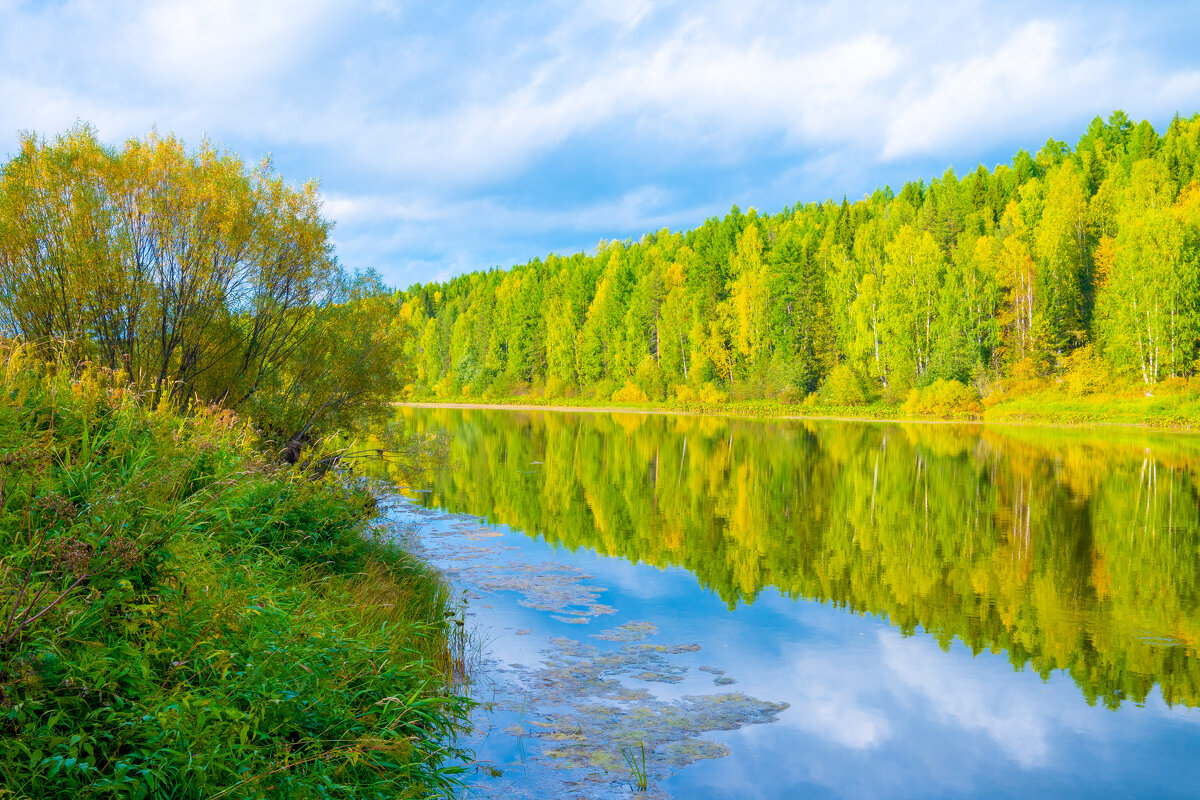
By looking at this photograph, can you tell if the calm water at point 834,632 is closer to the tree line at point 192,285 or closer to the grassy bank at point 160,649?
the grassy bank at point 160,649

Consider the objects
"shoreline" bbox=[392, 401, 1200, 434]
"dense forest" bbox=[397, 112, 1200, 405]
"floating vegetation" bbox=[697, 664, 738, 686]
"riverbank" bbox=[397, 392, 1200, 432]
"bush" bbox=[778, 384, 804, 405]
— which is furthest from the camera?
"bush" bbox=[778, 384, 804, 405]

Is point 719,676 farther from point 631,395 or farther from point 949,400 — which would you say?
point 631,395

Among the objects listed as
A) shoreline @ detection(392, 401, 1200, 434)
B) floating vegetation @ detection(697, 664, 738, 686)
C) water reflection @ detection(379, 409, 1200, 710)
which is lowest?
floating vegetation @ detection(697, 664, 738, 686)

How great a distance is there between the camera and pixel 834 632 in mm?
10211

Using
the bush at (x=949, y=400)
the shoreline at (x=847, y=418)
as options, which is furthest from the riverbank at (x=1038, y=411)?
the bush at (x=949, y=400)

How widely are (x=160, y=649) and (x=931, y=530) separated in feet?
49.7

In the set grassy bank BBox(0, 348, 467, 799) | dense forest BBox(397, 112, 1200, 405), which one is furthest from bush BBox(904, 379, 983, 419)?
grassy bank BBox(0, 348, 467, 799)

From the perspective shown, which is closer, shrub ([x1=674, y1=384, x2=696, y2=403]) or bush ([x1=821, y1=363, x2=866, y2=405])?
bush ([x1=821, y1=363, x2=866, y2=405])

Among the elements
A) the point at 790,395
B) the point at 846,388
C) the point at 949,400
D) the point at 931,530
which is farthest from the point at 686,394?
the point at 931,530

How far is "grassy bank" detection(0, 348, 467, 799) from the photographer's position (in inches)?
159

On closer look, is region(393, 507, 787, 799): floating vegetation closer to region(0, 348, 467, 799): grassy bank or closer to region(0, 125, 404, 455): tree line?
region(0, 348, 467, 799): grassy bank

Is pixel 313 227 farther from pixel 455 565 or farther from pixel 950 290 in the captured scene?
pixel 950 290

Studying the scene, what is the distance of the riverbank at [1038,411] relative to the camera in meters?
43.2

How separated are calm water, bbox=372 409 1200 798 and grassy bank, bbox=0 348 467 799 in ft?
4.40
